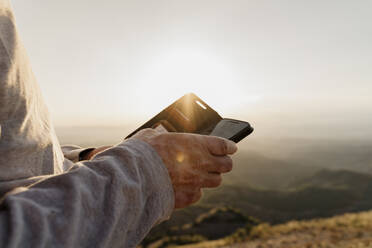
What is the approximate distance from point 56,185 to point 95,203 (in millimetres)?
163

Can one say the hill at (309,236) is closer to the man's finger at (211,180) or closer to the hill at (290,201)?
the man's finger at (211,180)

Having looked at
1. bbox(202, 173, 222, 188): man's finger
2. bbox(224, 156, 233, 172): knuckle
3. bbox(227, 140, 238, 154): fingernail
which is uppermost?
bbox(227, 140, 238, 154): fingernail

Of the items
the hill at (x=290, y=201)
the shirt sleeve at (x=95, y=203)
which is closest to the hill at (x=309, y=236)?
the shirt sleeve at (x=95, y=203)

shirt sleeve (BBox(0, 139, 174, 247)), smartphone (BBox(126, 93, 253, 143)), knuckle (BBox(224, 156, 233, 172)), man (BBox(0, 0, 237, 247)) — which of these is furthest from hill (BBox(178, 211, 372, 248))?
shirt sleeve (BBox(0, 139, 174, 247))

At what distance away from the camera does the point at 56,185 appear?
2.76 feet

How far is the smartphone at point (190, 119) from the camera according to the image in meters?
1.82

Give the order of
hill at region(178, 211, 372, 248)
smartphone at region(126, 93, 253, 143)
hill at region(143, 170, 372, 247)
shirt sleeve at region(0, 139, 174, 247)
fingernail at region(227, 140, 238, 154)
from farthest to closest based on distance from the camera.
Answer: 1. hill at region(143, 170, 372, 247)
2. hill at region(178, 211, 372, 248)
3. smartphone at region(126, 93, 253, 143)
4. fingernail at region(227, 140, 238, 154)
5. shirt sleeve at region(0, 139, 174, 247)

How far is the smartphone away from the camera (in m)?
1.82

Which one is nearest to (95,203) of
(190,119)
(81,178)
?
(81,178)

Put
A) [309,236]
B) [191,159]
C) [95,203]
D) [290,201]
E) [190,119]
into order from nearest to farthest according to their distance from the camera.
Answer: [95,203]
[191,159]
[190,119]
[309,236]
[290,201]

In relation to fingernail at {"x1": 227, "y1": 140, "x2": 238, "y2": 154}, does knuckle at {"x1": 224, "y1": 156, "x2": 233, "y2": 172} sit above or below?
below

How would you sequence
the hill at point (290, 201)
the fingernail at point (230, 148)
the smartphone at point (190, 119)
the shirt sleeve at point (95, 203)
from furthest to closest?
the hill at point (290, 201) < the smartphone at point (190, 119) < the fingernail at point (230, 148) < the shirt sleeve at point (95, 203)

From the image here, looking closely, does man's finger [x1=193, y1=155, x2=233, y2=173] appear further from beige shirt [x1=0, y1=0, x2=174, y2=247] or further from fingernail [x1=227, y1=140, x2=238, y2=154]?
beige shirt [x1=0, y1=0, x2=174, y2=247]

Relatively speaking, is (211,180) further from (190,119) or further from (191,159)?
(190,119)
